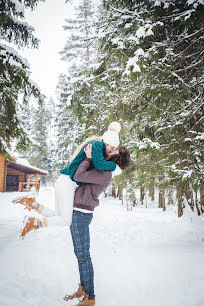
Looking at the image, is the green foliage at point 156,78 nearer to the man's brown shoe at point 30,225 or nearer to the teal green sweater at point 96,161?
the teal green sweater at point 96,161

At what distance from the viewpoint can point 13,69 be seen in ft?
13.6

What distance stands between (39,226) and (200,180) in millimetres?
4928

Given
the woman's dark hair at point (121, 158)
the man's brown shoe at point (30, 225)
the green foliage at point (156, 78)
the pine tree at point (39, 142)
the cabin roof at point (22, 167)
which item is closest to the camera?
the woman's dark hair at point (121, 158)

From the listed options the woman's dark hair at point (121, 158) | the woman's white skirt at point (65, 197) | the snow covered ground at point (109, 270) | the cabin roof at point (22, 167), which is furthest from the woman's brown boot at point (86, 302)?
the cabin roof at point (22, 167)

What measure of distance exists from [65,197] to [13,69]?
137 inches

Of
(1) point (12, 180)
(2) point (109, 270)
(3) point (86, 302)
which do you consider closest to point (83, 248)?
(3) point (86, 302)

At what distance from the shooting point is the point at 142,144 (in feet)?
16.5

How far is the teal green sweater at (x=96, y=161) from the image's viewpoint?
2.20m

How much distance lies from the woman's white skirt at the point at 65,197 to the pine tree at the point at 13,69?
3.01m

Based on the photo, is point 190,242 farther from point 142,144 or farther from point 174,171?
point 142,144

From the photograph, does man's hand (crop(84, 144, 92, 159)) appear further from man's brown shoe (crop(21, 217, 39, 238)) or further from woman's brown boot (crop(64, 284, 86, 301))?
man's brown shoe (crop(21, 217, 39, 238))

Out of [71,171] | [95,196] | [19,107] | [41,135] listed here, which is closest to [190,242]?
[95,196]

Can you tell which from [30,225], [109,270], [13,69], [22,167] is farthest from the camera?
[22,167]

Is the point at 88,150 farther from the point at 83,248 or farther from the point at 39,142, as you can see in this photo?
the point at 39,142
